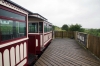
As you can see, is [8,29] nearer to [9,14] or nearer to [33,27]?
[9,14]

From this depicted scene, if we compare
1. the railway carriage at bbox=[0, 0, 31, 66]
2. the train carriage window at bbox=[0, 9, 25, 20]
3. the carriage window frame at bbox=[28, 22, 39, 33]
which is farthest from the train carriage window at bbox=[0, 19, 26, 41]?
the carriage window frame at bbox=[28, 22, 39, 33]

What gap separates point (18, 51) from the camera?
3.73 meters

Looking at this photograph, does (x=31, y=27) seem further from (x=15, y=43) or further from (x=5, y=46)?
(x=5, y=46)

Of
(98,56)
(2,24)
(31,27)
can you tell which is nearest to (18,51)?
(2,24)

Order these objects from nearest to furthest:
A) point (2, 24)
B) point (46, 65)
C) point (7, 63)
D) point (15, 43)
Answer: point (2, 24)
point (7, 63)
point (15, 43)
point (46, 65)

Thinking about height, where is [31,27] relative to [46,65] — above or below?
above

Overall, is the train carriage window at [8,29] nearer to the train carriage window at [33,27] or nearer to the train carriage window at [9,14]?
the train carriage window at [9,14]

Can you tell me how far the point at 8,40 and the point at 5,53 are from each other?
428 millimetres

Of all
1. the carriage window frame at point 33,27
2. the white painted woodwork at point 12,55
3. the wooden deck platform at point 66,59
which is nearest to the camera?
the white painted woodwork at point 12,55

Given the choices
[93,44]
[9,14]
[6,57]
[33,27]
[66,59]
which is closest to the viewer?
[6,57]

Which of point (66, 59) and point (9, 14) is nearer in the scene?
point (9, 14)

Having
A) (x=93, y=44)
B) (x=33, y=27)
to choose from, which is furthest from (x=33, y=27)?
(x=93, y=44)

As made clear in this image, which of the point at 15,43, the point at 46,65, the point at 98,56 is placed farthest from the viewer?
the point at 98,56

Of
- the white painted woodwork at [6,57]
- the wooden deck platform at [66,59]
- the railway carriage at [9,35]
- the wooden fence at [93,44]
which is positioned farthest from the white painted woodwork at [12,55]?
the wooden fence at [93,44]
